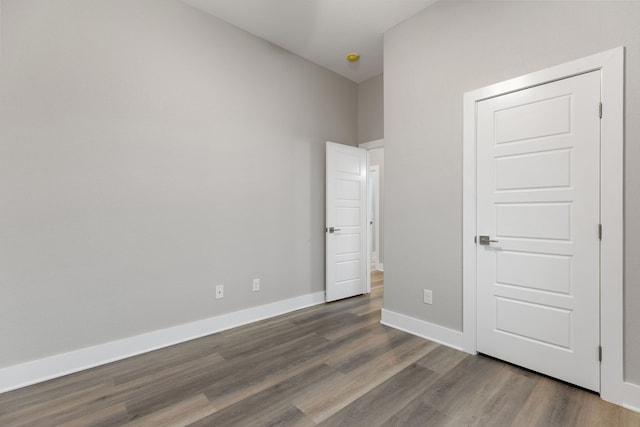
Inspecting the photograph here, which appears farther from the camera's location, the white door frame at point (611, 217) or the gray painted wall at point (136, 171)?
the gray painted wall at point (136, 171)

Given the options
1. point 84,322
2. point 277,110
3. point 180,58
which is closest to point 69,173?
point 84,322

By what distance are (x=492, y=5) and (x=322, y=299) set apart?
11.4ft

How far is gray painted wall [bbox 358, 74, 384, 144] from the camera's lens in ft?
13.4

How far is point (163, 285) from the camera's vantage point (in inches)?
102

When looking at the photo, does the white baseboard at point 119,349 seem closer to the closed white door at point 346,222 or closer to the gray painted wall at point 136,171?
the gray painted wall at point 136,171

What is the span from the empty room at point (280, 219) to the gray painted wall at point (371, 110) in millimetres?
891

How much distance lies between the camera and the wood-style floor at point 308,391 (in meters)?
1.66

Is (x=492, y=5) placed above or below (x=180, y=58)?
above

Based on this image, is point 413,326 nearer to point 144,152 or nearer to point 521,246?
point 521,246

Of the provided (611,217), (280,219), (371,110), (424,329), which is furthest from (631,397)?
(371,110)

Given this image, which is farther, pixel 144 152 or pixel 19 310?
pixel 144 152

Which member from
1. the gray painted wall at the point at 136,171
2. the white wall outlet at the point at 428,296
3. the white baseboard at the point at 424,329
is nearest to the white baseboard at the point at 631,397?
the white baseboard at the point at 424,329

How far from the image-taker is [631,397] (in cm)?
171

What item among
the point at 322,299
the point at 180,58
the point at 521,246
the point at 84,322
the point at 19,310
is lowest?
the point at 322,299
